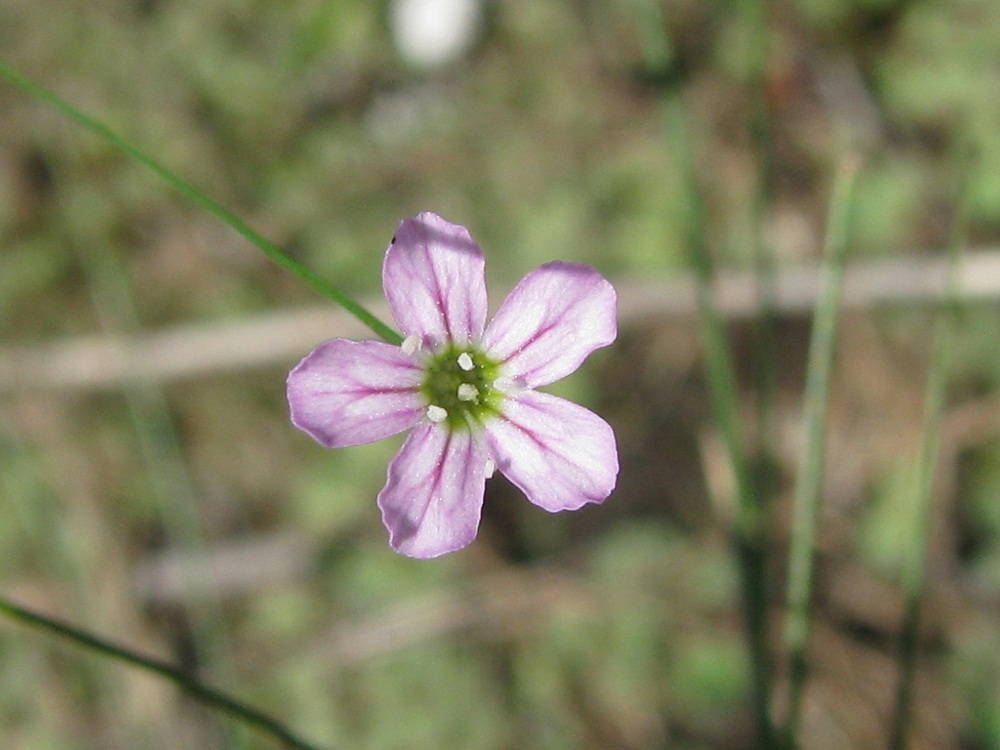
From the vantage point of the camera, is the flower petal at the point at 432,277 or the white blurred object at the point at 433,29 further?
the white blurred object at the point at 433,29

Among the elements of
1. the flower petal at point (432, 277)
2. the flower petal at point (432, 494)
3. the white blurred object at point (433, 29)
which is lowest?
the flower petal at point (432, 494)

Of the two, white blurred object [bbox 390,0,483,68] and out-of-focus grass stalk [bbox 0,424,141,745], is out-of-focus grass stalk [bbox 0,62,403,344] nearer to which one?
out-of-focus grass stalk [bbox 0,424,141,745]

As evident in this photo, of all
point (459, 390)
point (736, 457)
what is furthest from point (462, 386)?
point (736, 457)

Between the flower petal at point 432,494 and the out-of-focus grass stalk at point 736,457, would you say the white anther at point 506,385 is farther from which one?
the out-of-focus grass stalk at point 736,457

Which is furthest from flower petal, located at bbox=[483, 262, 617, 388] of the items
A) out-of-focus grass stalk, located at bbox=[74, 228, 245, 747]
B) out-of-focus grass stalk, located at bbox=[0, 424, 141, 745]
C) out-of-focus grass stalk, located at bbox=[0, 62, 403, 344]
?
out-of-focus grass stalk, located at bbox=[0, 424, 141, 745]

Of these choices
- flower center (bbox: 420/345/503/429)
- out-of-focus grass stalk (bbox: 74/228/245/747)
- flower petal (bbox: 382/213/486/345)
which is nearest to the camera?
flower petal (bbox: 382/213/486/345)

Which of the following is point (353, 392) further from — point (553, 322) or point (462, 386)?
point (553, 322)

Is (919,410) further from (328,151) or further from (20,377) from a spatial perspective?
(20,377)

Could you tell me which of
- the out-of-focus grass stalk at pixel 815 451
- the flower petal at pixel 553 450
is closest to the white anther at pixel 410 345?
the flower petal at pixel 553 450
